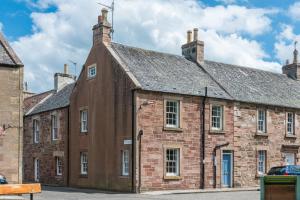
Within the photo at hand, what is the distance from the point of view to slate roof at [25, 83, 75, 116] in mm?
38669

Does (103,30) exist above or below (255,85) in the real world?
above

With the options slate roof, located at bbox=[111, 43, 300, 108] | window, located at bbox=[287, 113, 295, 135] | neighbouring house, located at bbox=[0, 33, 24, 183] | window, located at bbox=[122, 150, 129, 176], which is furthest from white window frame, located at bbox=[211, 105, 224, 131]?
neighbouring house, located at bbox=[0, 33, 24, 183]

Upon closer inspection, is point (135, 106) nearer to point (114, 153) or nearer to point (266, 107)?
point (114, 153)

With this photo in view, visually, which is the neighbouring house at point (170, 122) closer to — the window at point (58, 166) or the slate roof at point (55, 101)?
the window at point (58, 166)

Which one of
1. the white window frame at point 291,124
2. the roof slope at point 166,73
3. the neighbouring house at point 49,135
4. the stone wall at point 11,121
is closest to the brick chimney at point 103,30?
the roof slope at point 166,73

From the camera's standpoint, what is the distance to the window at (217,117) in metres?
32.7

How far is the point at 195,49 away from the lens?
1452 inches

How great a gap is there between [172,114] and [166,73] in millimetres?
3185

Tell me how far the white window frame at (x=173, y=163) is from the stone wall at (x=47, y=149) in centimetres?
896

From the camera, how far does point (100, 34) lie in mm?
33000

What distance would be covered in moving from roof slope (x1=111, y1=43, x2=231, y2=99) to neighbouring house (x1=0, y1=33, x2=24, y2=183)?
814cm

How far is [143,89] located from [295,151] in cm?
1371

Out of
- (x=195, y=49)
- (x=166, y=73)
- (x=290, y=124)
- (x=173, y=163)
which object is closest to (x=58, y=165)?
(x=173, y=163)

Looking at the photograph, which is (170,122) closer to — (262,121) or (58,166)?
(262,121)
